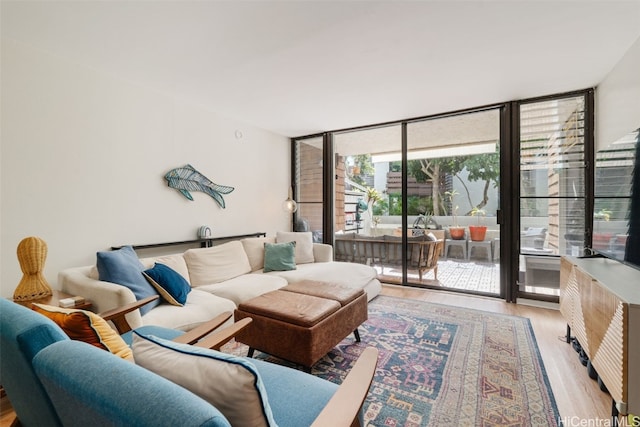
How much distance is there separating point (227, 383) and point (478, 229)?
4127mm

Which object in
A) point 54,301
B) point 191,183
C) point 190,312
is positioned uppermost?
point 191,183

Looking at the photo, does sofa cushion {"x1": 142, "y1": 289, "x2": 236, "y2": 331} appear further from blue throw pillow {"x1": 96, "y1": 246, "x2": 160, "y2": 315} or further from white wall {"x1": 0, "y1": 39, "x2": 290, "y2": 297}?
white wall {"x1": 0, "y1": 39, "x2": 290, "y2": 297}

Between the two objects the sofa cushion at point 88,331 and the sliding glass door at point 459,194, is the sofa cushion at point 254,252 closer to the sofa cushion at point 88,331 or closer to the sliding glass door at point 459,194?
the sliding glass door at point 459,194

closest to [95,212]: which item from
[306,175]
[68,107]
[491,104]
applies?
[68,107]

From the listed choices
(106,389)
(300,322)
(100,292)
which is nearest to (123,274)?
(100,292)

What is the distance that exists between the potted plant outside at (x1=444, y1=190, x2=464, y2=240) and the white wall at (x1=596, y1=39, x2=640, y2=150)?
1.58 meters

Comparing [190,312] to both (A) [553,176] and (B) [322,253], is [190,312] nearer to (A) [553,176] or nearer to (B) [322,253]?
(B) [322,253]

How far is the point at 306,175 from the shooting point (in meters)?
5.39

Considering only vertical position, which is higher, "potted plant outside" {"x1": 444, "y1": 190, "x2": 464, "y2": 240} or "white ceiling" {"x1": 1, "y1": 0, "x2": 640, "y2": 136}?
"white ceiling" {"x1": 1, "y1": 0, "x2": 640, "y2": 136}

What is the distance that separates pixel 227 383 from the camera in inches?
27.5

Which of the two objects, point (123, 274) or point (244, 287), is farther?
point (244, 287)

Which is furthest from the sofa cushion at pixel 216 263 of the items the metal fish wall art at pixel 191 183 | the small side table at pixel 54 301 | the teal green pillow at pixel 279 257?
the small side table at pixel 54 301

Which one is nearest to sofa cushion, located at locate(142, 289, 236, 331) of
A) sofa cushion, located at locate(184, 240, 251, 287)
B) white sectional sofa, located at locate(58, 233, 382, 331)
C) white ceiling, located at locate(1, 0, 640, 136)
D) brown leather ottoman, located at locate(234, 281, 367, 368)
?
white sectional sofa, located at locate(58, 233, 382, 331)

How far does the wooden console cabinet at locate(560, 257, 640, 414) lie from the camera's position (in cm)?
142
